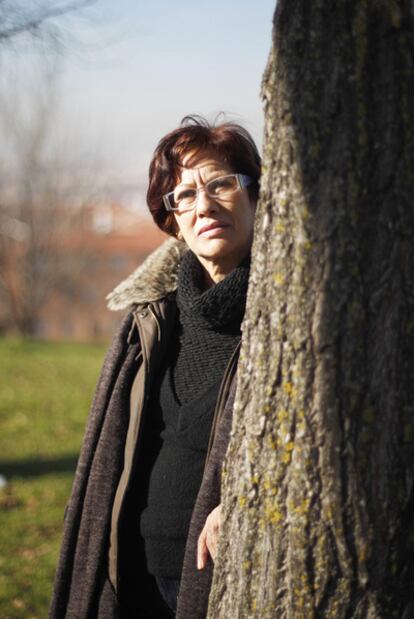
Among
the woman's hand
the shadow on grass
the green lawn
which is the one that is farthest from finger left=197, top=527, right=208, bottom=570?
the shadow on grass

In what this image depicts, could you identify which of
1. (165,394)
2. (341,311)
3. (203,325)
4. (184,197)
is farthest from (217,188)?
(341,311)

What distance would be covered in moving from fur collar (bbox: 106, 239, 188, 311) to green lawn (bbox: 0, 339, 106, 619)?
2.19 meters

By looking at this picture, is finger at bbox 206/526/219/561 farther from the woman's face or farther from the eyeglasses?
the eyeglasses

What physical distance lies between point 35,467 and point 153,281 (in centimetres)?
445

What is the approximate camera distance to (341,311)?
1644 millimetres

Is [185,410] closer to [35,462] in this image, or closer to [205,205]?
[205,205]

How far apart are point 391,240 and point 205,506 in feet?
3.38

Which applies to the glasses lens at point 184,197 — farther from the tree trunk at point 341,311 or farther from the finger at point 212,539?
the finger at point 212,539

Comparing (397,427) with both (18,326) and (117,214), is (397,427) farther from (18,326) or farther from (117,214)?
(117,214)

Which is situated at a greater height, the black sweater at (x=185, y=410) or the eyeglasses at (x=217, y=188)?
the eyeglasses at (x=217, y=188)

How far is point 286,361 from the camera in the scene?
172cm

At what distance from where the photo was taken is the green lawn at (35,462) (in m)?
4.40

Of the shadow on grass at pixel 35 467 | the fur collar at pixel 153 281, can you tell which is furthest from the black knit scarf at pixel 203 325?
the shadow on grass at pixel 35 467

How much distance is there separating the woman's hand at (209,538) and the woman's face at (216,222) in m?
0.80
